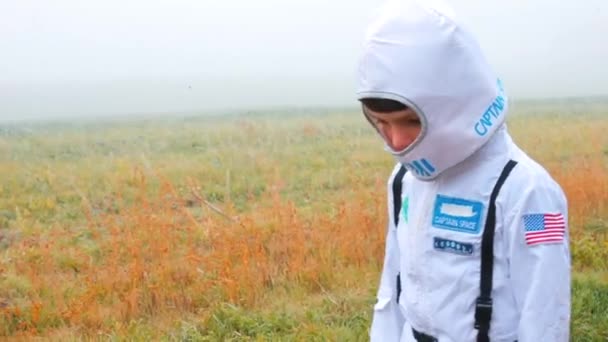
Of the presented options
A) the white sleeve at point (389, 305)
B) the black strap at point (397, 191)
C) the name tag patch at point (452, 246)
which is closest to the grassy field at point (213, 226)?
the white sleeve at point (389, 305)

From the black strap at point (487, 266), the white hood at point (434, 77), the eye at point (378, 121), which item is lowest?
the black strap at point (487, 266)

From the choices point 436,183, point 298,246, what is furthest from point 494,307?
point 298,246

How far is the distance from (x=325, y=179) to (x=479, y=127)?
4.67 metres

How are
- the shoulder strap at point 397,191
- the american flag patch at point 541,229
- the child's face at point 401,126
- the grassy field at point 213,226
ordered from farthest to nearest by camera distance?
the grassy field at point 213,226
the shoulder strap at point 397,191
the child's face at point 401,126
the american flag patch at point 541,229

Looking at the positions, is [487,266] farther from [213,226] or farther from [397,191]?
[213,226]

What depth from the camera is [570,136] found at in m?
6.04

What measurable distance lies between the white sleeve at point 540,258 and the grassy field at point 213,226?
1925 millimetres

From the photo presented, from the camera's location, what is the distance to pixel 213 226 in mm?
4562

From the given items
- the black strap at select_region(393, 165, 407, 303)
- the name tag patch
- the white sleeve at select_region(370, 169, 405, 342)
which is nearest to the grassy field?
the white sleeve at select_region(370, 169, 405, 342)

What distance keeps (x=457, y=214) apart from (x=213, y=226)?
338 cm

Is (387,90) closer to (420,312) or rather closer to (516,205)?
(516,205)

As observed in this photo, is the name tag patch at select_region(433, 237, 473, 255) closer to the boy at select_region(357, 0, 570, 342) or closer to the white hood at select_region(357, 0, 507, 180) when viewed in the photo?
the boy at select_region(357, 0, 570, 342)

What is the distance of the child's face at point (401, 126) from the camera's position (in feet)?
4.29

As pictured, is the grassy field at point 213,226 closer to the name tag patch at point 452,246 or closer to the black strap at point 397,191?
the black strap at point 397,191
